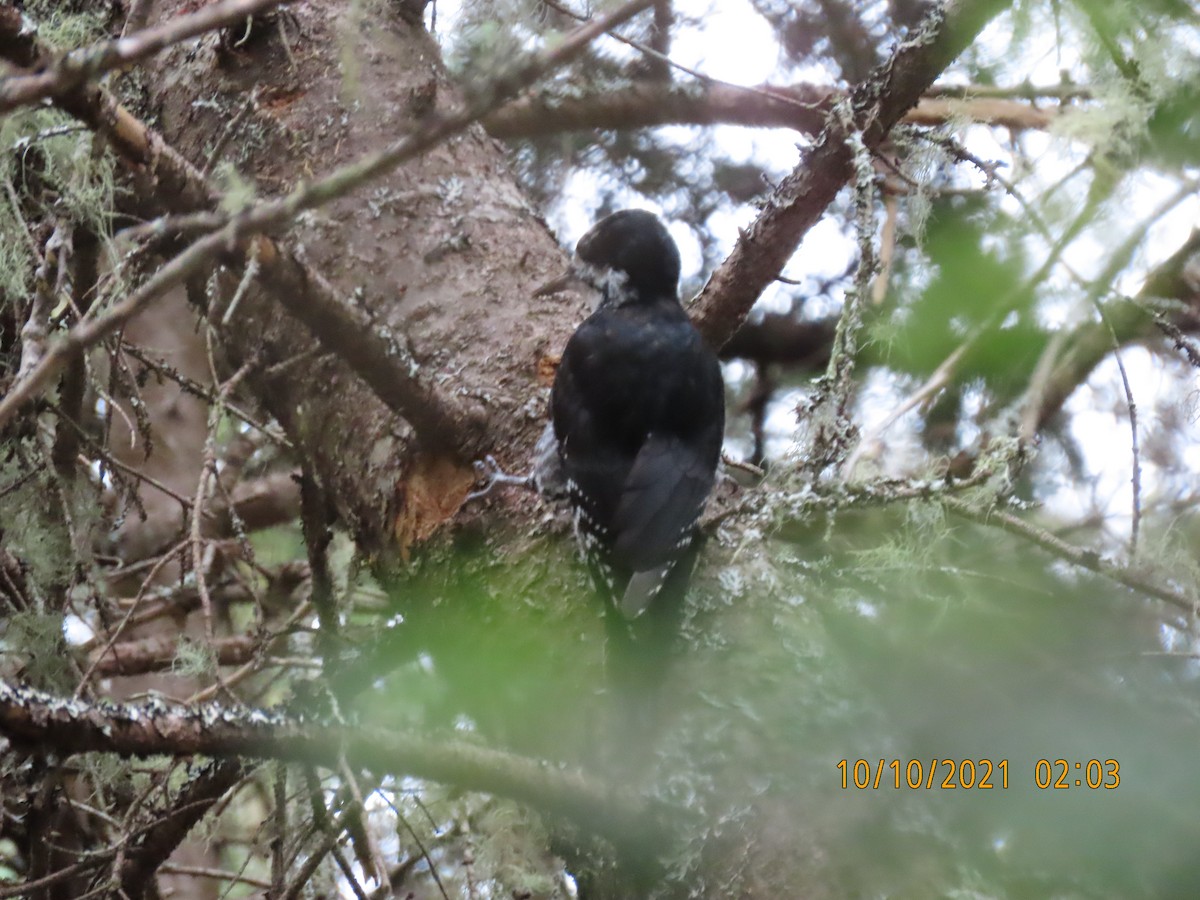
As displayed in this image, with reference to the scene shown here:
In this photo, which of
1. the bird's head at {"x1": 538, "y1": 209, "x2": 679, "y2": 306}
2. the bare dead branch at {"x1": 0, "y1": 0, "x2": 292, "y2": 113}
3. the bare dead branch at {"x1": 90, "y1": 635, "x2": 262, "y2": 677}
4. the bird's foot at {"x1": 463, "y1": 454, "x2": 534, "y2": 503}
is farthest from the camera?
the bare dead branch at {"x1": 90, "y1": 635, "x2": 262, "y2": 677}

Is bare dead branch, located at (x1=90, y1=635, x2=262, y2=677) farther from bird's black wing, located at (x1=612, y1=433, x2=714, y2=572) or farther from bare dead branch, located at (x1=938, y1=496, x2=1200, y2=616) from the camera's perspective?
bare dead branch, located at (x1=938, y1=496, x2=1200, y2=616)

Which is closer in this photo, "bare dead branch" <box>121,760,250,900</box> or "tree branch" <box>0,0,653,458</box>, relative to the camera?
"tree branch" <box>0,0,653,458</box>

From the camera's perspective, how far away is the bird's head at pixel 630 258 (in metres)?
2.37

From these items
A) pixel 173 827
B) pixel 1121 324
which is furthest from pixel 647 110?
pixel 173 827

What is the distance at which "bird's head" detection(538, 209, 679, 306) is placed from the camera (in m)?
2.37

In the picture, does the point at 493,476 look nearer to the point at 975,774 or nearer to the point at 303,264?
the point at 303,264

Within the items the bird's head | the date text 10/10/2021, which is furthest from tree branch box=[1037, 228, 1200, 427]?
the bird's head

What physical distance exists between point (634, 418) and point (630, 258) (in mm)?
435

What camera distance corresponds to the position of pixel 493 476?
1837 millimetres

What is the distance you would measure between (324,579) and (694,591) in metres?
0.70

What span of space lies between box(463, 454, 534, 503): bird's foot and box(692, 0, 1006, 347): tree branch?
1.75 ft

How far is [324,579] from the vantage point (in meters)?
1.98

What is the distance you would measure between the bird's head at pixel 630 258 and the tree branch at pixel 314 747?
1283 mm

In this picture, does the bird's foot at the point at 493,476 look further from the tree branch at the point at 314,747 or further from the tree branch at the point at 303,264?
the tree branch at the point at 314,747
